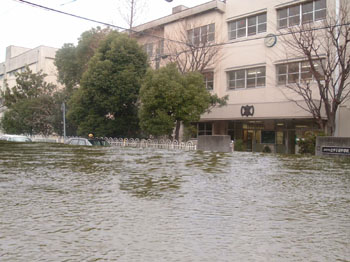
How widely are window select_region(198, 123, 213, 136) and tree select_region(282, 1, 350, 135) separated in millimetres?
8397

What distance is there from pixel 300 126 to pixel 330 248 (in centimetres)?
2429

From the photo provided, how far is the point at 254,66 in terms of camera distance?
27547 millimetres

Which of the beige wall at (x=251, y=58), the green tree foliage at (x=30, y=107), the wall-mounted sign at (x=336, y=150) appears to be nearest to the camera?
the wall-mounted sign at (x=336, y=150)

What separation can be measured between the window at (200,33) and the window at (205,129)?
664cm

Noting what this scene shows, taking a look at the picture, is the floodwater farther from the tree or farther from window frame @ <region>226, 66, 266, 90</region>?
window frame @ <region>226, 66, 266, 90</region>

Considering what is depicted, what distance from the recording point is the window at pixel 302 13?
23897mm

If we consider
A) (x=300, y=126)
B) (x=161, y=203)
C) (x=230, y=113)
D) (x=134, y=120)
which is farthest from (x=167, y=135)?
(x=161, y=203)

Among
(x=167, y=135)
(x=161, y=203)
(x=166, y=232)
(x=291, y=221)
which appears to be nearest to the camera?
(x=166, y=232)

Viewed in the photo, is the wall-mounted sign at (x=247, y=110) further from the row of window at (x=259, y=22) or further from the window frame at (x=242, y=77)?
the row of window at (x=259, y=22)

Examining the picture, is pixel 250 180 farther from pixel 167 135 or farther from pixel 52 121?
pixel 52 121

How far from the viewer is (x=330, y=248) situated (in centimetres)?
298

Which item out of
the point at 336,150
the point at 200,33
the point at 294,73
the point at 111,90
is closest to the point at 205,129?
the point at 200,33

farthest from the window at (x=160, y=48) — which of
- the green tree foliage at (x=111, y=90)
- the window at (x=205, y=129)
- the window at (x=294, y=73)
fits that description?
the window at (x=294, y=73)

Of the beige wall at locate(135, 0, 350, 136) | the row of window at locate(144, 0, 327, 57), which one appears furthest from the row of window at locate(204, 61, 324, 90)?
the row of window at locate(144, 0, 327, 57)
